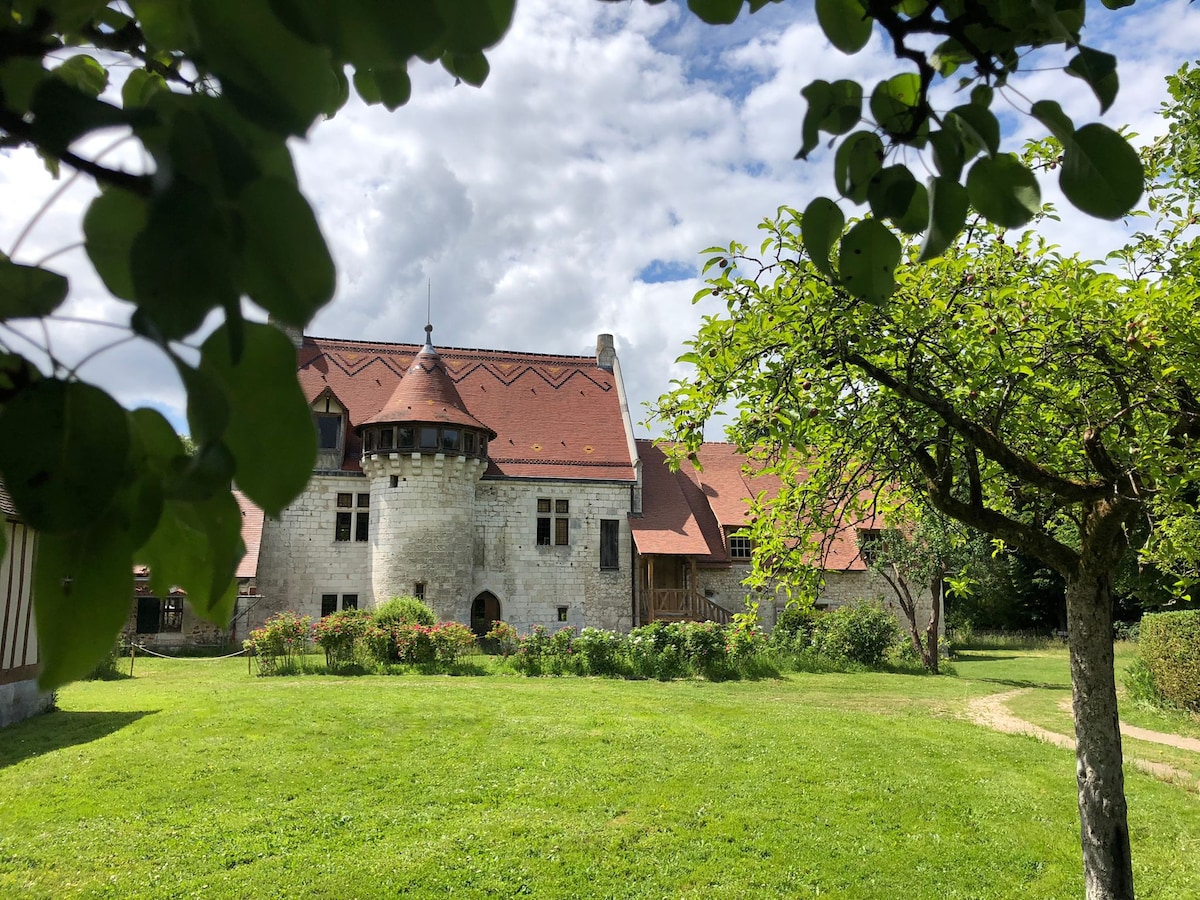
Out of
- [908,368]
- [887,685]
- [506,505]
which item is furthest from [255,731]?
[506,505]

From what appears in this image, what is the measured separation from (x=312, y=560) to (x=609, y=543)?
8481mm

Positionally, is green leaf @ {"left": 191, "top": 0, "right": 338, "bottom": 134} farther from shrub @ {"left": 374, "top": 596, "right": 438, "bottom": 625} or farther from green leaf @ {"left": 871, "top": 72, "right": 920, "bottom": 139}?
shrub @ {"left": 374, "top": 596, "right": 438, "bottom": 625}

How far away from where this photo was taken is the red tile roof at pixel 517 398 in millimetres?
25016

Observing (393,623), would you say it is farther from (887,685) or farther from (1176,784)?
(1176,784)

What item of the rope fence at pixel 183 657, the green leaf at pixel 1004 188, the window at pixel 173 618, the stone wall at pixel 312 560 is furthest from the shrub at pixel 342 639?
the green leaf at pixel 1004 188

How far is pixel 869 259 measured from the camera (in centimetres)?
103

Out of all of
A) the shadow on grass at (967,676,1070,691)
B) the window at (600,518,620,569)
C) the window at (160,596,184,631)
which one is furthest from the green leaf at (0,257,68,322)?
the window at (600,518,620,569)

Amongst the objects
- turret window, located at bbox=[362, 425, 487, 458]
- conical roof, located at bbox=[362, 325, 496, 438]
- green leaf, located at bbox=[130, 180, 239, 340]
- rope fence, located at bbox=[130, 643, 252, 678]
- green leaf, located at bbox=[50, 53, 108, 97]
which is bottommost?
rope fence, located at bbox=[130, 643, 252, 678]

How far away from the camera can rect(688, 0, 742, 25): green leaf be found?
1.03 m

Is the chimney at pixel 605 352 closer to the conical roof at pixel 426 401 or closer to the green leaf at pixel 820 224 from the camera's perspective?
the conical roof at pixel 426 401

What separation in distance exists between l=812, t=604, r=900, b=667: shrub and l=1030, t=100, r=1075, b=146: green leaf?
2112 centimetres

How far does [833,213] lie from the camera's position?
1.02 m

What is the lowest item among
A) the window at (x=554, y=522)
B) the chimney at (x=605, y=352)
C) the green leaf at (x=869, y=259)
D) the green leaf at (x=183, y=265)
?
the green leaf at (x=183, y=265)

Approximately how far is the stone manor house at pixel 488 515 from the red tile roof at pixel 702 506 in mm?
66
